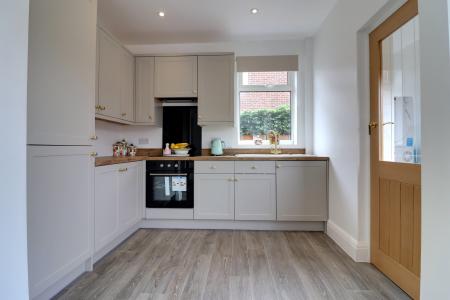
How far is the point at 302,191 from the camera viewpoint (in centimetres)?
271

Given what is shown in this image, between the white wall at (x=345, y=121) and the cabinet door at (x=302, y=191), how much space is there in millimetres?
128

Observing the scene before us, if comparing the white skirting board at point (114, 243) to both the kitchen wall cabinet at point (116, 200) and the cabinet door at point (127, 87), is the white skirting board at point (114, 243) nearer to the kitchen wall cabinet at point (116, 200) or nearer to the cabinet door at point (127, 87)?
the kitchen wall cabinet at point (116, 200)

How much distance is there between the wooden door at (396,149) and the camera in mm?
1498

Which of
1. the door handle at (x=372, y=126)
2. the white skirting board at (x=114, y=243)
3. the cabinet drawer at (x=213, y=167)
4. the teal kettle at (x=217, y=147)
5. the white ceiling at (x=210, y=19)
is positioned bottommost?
the white skirting board at (x=114, y=243)

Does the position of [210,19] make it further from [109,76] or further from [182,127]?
[182,127]

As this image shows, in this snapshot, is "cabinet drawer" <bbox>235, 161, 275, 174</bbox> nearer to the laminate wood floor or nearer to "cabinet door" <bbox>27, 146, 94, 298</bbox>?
the laminate wood floor

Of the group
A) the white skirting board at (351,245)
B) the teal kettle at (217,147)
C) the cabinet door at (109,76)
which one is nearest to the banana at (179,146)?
the teal kettle at (217,147)

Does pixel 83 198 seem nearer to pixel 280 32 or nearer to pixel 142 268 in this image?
pixel 142 268

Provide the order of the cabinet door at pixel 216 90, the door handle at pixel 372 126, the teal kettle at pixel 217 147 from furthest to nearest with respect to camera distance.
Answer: the teal kettle at pixel 217 147 < the cabinet door at pixel 216 90 < the door handle at pixel 372 126

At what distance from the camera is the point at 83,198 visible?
5.68 ft

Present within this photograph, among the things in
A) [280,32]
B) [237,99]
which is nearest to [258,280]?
[237,99]

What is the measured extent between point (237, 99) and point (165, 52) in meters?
1.25
